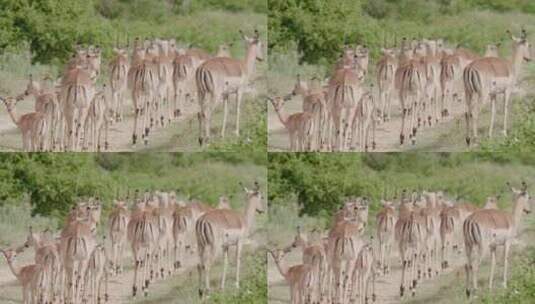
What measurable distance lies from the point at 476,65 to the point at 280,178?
804mm

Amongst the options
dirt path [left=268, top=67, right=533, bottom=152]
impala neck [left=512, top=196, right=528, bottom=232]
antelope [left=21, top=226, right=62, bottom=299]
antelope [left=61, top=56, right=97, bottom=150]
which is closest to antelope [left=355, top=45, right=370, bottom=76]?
dirt path [left=268, top=67, right=533, bottom=152]

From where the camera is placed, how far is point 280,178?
12.0ft

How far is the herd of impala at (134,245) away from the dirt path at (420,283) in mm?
144

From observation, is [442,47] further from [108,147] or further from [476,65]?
[108,147]

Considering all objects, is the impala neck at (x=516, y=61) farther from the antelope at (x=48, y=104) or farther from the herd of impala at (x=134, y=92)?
the antelope at (x=48, y=104)

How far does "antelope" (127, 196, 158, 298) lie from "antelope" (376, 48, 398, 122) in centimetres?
90

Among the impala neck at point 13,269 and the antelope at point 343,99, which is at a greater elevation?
the antelope at point 343,99

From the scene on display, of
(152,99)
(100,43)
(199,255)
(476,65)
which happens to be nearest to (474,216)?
(476,65)

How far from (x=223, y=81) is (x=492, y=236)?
1.10m

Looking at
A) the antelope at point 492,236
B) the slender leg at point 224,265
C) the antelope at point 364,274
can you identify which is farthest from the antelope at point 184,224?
the antelope at point 492,236

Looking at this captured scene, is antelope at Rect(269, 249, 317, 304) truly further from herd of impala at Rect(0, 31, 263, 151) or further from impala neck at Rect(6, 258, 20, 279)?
impala neck at Rect(6, 258, 20, 279)

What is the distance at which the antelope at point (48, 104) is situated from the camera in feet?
11.9

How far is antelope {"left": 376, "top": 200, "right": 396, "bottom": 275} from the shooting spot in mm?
3668

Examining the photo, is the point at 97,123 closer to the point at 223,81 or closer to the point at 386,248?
the point at 223,81
